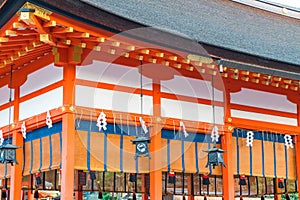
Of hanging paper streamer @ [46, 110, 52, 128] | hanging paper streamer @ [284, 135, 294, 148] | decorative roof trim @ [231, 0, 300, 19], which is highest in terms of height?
decorative roof trim @ [231, 0, 300, 19]

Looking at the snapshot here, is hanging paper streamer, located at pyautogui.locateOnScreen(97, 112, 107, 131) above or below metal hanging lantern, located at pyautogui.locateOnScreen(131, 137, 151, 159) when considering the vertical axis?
above

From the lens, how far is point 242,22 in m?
8.94

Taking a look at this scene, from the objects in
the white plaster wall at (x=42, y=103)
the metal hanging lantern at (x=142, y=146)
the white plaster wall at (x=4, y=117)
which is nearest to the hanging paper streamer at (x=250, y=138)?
the metal hanging lantern at (x=142, y=146)

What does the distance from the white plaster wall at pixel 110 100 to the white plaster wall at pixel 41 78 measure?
1.15 ft

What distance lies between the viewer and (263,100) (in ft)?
24.5

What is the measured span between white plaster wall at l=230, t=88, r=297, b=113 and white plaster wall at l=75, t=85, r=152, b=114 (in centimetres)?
163

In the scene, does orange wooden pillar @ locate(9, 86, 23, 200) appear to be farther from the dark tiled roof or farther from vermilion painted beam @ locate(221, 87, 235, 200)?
vermilion painted beam @ locate(221, 87, 235, 200)

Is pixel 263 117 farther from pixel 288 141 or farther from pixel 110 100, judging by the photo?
pixel 110 100

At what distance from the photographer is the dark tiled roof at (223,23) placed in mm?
6266

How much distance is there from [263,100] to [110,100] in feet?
8.91

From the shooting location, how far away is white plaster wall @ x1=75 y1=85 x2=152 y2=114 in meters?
5.73

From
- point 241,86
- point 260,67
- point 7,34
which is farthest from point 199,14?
point 7,34

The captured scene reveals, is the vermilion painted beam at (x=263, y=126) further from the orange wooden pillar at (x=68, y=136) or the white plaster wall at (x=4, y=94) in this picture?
the white plaster wall at (x=4, y=94)

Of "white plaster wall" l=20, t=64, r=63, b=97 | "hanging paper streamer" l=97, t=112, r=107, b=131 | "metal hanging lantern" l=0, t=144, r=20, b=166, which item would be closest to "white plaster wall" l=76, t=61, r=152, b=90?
"white plaster wall" l=20, t=64, r=63, b=97
